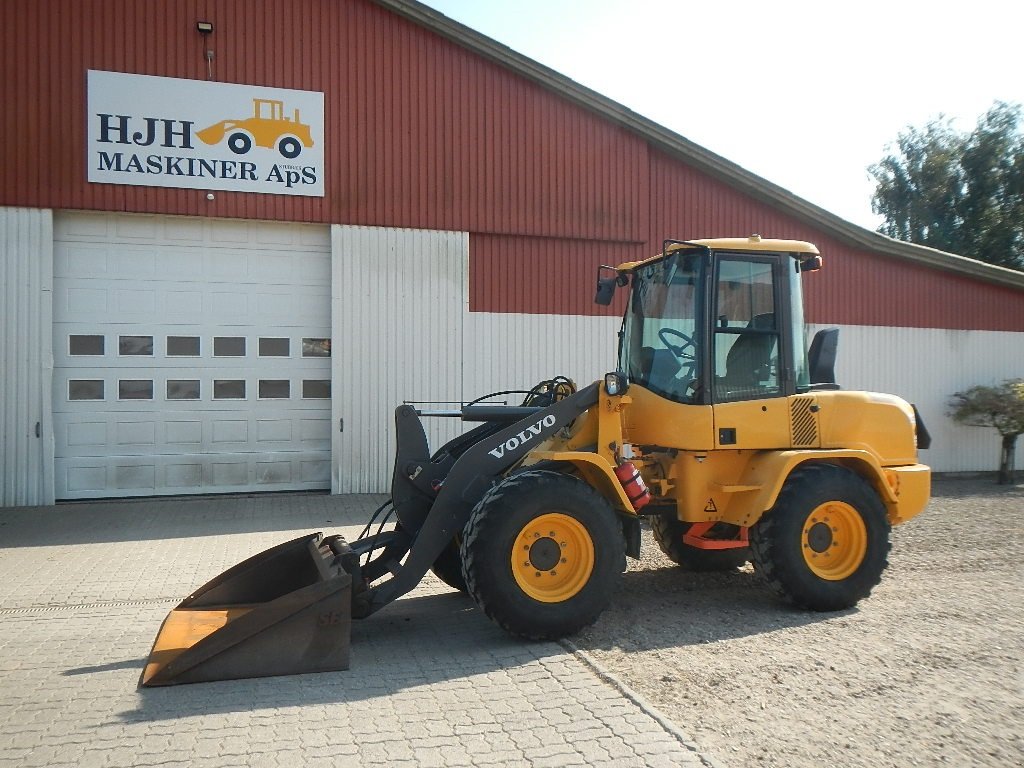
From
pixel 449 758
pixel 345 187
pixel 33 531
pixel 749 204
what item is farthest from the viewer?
pixel 749 204

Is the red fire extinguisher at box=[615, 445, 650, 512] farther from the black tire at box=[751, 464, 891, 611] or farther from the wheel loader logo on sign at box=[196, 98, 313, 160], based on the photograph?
the wheel loader logo on sign at box=[196, 98, 313, 160]

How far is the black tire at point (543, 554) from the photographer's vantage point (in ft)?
17.2

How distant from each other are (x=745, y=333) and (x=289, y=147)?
7966 mm

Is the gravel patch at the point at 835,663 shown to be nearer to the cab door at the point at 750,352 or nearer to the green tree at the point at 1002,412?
the cab door at the point at 750,352

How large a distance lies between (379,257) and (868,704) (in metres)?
9.44

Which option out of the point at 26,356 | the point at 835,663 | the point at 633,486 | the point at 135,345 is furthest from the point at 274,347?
the point at 835,663

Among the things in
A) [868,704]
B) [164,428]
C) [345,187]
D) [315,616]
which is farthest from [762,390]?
[164,428]

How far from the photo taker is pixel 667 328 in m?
6.57

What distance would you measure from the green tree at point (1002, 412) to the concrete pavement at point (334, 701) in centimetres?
1171

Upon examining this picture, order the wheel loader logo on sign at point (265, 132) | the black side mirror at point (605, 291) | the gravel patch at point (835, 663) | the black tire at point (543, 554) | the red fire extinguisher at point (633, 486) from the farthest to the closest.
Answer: the wheel loader logo on sign at point (265, 132), the black side mirror at point (605, 291), the red fire extinguisher at point (633, 486), the black tire at point (543, 554), the gravel patch at point (835, 663)

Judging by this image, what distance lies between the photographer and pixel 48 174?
36.2 feet

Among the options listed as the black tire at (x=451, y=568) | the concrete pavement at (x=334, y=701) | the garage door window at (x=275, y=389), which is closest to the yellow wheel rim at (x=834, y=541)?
the concrete pavement at (x=334, y=701)

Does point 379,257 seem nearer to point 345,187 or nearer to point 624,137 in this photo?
point 345,187

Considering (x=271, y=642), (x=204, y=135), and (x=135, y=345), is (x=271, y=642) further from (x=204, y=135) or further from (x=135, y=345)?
(x=204, y=135)
